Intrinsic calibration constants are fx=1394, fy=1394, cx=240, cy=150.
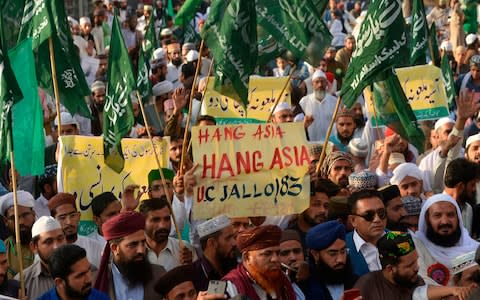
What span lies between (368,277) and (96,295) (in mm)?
1567

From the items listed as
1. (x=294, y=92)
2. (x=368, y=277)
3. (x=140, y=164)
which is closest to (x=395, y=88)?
(x=140, y=164)

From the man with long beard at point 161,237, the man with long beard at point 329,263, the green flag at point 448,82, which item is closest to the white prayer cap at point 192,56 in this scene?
the green flag at point 448,82

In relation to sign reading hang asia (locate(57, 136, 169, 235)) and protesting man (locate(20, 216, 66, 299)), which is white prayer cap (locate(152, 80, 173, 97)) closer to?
sign reading hang asia (locate(57, 136, 169, 235))

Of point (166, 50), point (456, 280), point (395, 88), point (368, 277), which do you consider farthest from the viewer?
point (166, 50)

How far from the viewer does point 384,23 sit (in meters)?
10.2

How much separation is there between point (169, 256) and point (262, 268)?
130 centimetres

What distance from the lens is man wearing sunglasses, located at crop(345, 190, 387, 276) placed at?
898cm

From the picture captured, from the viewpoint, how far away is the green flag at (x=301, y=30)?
1069 cm

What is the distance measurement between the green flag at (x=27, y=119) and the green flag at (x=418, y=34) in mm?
5001

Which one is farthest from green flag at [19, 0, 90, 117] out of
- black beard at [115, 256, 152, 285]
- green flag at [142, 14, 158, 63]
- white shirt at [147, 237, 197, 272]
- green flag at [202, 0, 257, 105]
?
green flag at [142, 14, 158, 63]

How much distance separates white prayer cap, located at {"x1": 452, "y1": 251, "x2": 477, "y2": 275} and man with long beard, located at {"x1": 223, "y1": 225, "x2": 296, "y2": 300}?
4.55 feet

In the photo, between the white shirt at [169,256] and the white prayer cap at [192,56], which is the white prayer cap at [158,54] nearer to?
the white prayer cap at [192,56]

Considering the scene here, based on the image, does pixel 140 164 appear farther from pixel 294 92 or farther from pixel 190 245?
pixel 294 92

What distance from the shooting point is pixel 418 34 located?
12.9m
